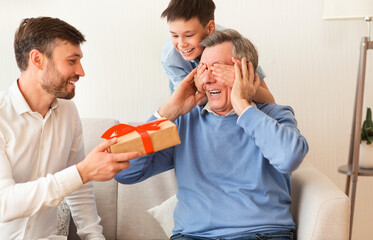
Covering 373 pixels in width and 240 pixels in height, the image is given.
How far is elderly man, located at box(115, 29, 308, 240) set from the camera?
1673 millimetres

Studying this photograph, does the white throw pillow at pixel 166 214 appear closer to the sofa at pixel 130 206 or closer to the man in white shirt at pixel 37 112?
the sofa at pixel 130 206

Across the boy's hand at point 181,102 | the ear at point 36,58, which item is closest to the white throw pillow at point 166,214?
the boy's hand at point 181,102

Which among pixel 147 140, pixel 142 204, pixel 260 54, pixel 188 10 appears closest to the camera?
pixel 147 140

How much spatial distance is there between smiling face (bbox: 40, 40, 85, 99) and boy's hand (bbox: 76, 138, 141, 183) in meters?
0.33

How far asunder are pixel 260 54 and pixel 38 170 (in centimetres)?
146

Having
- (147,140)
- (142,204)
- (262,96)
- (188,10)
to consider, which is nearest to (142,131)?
(147,140)

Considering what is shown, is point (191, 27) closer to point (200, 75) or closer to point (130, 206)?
point (200, 75)

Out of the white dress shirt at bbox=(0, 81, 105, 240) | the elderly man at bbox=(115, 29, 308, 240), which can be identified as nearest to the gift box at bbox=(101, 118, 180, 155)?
the white dress shirt at bbox=(0, 81, 105, 240)

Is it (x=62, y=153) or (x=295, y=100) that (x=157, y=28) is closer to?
(x=295, y=100)

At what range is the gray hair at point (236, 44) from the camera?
70.7 inches

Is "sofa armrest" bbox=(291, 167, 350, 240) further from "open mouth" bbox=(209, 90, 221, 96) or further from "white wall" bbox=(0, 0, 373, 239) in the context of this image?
"white wall" bbox=(0, 0, 373, 239)

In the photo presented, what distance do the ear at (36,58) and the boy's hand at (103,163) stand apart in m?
0.41

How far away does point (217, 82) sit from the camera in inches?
70.7

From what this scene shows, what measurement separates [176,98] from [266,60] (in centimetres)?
102
